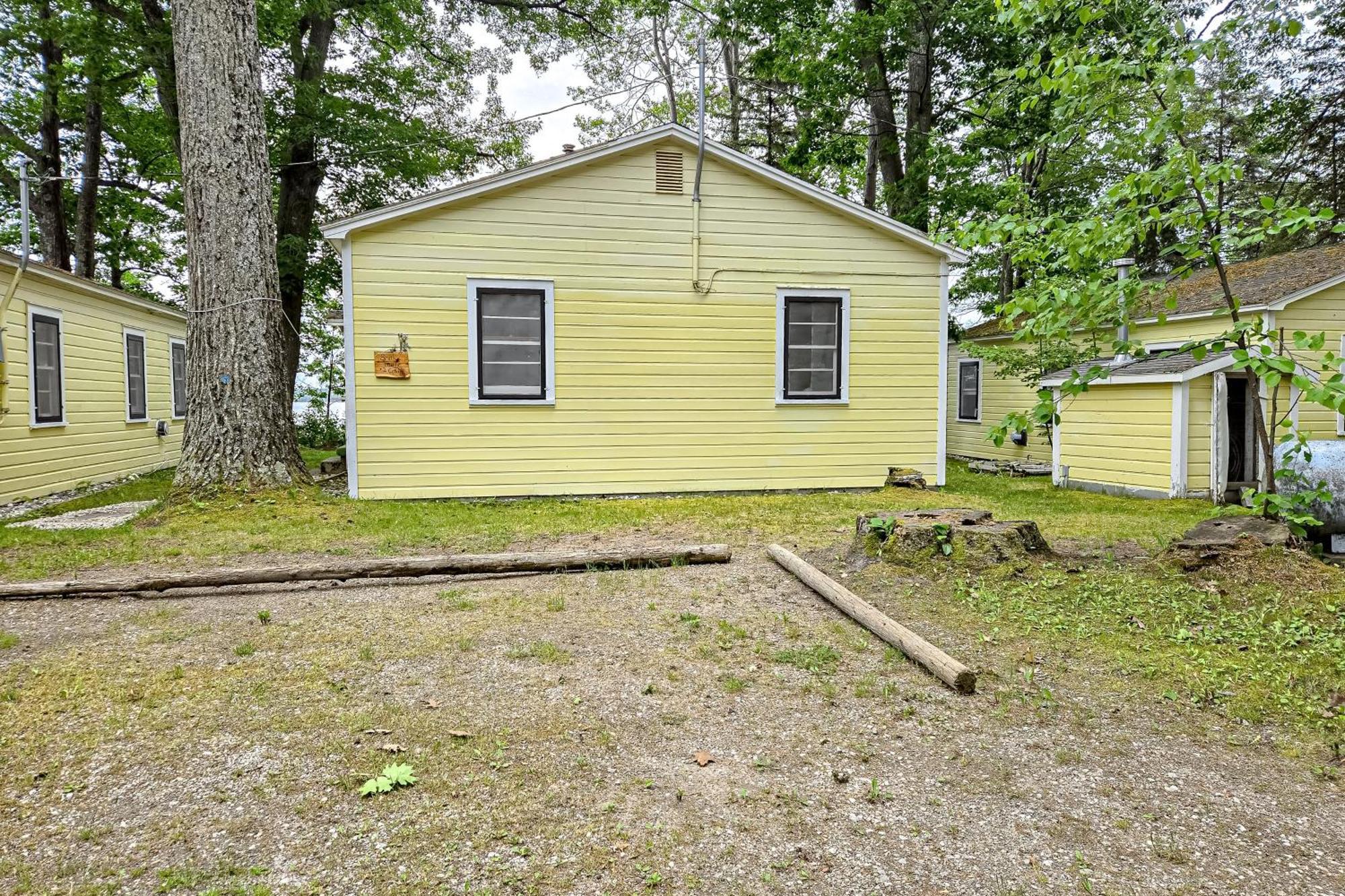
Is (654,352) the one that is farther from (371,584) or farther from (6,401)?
(6,401)

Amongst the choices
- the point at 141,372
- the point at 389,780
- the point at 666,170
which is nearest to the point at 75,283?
the point at 141,372

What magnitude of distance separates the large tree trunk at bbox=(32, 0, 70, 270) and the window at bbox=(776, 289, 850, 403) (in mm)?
15117

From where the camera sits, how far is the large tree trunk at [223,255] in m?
7.64

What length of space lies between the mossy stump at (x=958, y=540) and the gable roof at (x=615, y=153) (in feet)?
12.8

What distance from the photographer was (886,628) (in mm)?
3809

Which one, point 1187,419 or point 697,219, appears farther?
point 1187,419

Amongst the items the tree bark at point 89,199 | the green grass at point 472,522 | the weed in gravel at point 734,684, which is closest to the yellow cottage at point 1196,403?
the green grass at point 472,522

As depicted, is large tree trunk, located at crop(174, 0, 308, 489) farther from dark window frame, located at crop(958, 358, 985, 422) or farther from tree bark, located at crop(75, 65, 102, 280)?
dark window frame, located at crop(958, 358, 985, 422)

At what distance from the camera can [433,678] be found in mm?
3332

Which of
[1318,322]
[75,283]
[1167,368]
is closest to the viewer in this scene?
[75,283]

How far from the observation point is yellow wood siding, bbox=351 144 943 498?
8.66 m

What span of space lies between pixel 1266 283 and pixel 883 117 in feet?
25.7

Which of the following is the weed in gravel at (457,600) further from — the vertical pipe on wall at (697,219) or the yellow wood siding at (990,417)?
the yellow wood siding at (990,417)

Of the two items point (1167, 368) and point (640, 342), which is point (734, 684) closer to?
point (640, 342)
